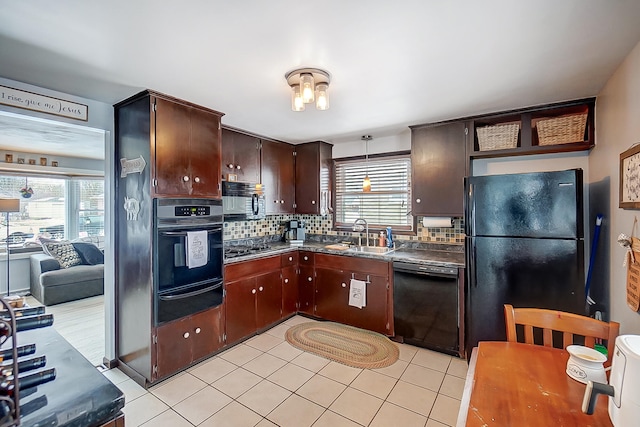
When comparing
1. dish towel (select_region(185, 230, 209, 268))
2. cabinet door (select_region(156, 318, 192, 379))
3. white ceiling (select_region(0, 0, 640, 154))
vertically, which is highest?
white ceiling (select_region(0, 0, 640, 154))

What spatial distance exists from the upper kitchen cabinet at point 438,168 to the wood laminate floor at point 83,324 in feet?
11.6

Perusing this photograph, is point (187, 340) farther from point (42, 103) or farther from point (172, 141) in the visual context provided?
point (42, 103)

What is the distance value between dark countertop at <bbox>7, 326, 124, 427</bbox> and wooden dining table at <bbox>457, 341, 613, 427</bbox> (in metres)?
1.00

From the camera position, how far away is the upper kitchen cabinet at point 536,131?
2498 millimetres

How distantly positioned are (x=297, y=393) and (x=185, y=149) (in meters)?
2.17

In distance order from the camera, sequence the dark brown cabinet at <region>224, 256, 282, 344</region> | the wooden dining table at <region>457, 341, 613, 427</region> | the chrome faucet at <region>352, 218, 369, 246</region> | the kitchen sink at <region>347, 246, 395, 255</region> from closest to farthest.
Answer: the wooden dining table at <region>457, 341, 613, 427</region> < the dark brown cabinet at <region>224, 256, 282, 344</region> < the kitchen sink at <region>347, 246, 395, 255</region> < the chrome faucet at <region>352, 218, 369, 246</region>

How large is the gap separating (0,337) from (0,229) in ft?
20.3

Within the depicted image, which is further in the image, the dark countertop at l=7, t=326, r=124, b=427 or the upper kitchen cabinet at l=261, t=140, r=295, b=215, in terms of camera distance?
the upper kitchen cabinet at l=261, t=140, r=295, b=215

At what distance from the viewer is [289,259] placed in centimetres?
374

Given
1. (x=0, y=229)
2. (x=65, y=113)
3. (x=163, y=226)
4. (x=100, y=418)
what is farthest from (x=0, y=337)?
(x=0, y=229)

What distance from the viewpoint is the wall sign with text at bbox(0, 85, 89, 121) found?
2.05m

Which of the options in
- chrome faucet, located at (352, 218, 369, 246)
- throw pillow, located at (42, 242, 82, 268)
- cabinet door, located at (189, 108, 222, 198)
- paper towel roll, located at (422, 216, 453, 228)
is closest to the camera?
cabinet door, located at (189, 108, 222, 198)

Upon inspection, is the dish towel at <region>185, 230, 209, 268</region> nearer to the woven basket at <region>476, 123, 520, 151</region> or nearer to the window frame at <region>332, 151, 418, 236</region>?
the window frame at <region>332, 151, 418, 236</region>

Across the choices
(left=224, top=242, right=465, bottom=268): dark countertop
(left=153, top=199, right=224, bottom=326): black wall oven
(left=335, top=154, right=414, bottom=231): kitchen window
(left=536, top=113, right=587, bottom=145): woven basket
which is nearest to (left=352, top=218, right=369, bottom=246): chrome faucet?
(left=335, top=154, right=414, bottom=231): kitchen window
